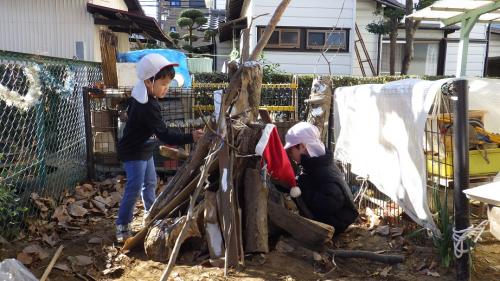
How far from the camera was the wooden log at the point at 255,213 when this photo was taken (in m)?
3.32

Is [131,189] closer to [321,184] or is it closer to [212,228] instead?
[212,228]

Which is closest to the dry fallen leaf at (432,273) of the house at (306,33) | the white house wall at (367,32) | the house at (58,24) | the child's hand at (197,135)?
the child's hand at (197,135)

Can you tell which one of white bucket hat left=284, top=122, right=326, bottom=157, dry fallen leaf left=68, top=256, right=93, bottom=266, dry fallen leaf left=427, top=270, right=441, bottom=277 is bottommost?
dry fallen leaf left=68, top=256, right=93, bottom=266

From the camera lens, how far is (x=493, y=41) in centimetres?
1549

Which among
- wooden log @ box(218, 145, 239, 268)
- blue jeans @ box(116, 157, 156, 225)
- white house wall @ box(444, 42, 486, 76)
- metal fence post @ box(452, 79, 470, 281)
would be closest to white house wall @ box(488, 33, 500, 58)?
white house wall @ box(444, 42, 486, 76)

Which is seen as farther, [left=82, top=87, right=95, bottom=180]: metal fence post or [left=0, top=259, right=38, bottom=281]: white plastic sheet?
[left=82, top=87, right=95, bottom=180]: metal fence post

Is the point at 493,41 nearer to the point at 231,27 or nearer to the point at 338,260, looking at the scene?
the point at 231,27

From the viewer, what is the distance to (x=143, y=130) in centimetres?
380

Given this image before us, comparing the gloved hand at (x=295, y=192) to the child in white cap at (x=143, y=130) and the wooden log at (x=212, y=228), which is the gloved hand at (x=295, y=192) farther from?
the child in white cap at (x=143, y=130)

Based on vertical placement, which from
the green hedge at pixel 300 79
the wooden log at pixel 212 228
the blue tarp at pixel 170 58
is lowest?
the wooden log at pixel 212 228

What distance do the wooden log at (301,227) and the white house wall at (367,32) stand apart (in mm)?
10600

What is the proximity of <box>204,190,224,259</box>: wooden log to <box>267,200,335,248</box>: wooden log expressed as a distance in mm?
448

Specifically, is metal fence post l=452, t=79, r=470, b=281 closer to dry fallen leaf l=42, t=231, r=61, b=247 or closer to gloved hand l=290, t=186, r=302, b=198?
gloved hand l=290, t=186, r=302, b=198

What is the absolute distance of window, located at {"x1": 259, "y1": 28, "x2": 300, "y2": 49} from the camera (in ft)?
42.1
